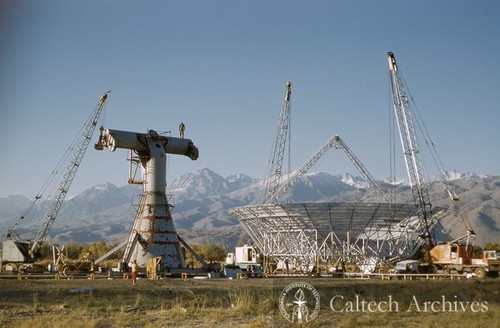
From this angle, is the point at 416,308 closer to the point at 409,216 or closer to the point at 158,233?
the point at 158,233

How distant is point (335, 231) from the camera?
81.9 m

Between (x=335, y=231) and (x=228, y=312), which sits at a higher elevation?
(x=335, y=231)

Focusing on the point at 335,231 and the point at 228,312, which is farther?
the point at 335,231

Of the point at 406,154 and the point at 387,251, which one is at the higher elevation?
the point at 406,154

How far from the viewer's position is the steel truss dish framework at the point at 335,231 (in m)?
77.9

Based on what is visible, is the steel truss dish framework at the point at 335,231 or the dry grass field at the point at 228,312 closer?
the dry grass field at the point at 228,312

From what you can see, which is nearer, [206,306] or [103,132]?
[206,306]

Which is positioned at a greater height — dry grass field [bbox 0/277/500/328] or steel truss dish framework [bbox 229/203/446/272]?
steel truss dish framework [bbox 229/203/446/272]

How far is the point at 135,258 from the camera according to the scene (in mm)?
64500

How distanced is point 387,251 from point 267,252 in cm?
1641

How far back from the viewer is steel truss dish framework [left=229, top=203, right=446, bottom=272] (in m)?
77.9

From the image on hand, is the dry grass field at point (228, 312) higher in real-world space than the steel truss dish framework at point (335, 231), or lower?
lower

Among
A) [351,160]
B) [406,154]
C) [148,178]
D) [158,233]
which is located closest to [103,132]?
[148,178]

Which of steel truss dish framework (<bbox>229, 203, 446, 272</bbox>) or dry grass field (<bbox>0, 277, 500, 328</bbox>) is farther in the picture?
steel truss dish framework (<bbox>229, 203, 446, 272</bbox>)
